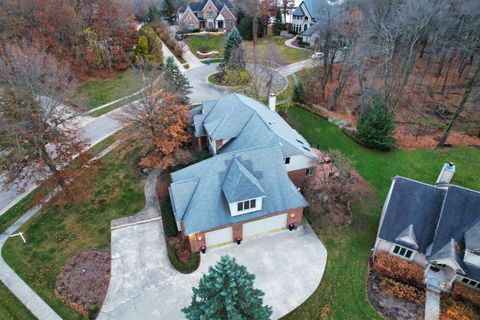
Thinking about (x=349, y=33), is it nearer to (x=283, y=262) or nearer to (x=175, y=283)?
(x=283, y=262)

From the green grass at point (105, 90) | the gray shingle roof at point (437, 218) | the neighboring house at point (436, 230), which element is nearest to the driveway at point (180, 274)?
the neighboring house at point (436, 230)

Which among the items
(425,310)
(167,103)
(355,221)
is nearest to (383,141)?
(355,221)

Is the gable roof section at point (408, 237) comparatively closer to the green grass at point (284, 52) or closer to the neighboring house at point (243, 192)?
the neighboring house at point (243, 192)

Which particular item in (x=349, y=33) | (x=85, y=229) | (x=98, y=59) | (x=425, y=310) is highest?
(x=349, y=33)

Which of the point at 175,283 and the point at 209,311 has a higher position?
the point at 209,311

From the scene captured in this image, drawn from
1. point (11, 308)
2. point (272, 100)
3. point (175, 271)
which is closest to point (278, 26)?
point (272, 100)

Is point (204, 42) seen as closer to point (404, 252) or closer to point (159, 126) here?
point (159, 126)
